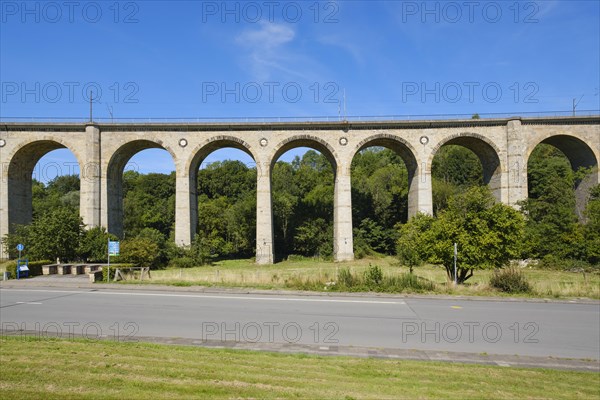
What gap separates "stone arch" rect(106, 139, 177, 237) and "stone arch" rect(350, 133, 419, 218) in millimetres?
17538

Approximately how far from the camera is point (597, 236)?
87.3 ft

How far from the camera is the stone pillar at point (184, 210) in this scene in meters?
34.4

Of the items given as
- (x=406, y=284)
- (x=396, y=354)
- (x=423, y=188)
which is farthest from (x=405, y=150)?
(x=396, y=354)

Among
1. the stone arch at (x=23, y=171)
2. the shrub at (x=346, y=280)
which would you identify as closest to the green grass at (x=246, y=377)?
Result: the shrub at (x=346, y=280)

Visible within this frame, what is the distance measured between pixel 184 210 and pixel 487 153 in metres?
27.9

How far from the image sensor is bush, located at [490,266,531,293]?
15.1 m

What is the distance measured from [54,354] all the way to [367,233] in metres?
38.4

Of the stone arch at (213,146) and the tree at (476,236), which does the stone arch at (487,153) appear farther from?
the tree at (476,236)

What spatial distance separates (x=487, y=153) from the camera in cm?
3566

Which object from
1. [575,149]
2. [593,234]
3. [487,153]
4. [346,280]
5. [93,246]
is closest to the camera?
[346,280]

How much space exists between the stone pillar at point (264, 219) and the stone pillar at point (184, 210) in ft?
20.2

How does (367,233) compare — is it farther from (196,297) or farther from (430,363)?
(430,363)

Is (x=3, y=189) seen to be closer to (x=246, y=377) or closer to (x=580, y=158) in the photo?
(x=246, y=377)

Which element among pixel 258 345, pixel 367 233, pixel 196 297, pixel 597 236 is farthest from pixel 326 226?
pixel 258 345
